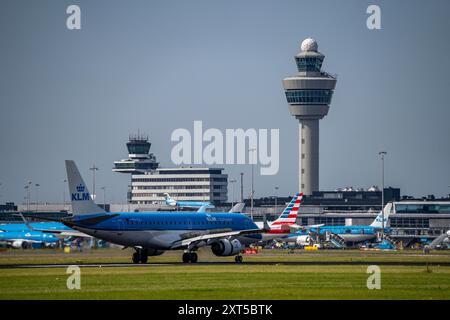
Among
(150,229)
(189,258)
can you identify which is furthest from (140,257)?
(189,258)

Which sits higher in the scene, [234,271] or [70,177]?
[70,177]

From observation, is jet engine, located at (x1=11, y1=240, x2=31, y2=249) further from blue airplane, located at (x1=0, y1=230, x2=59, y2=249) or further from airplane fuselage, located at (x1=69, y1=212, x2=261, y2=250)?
airplane fuselage, located at (x1=69, y1=212, x2=261, y2=250)

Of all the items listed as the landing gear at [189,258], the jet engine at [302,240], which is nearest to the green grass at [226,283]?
the landing gear at [189,258]

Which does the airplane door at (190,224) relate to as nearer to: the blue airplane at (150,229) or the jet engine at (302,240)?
the blue airplane at (150,229)

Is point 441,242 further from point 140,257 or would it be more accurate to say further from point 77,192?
point 77,192

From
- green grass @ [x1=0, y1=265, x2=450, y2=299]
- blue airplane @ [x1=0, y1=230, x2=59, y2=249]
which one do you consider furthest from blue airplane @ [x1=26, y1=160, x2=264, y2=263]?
blue airplane @ [x1=0, y1=230, x2=59, y2=249]

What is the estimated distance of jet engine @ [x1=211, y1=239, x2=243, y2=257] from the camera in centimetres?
9512

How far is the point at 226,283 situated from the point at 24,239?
3784 inches

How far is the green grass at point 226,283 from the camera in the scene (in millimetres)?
52781

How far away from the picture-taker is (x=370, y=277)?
2643 inches
